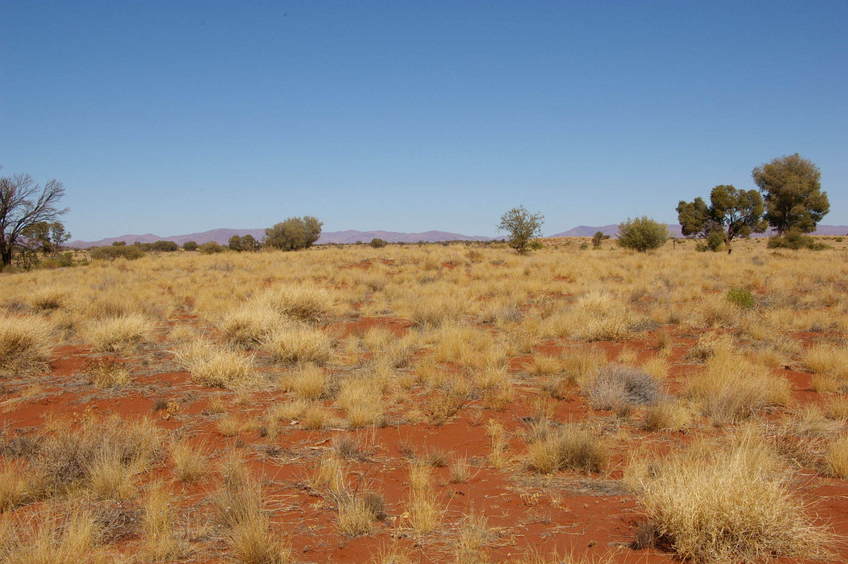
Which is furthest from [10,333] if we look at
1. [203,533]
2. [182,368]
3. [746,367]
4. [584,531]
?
[746,367]

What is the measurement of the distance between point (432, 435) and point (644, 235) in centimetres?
3328

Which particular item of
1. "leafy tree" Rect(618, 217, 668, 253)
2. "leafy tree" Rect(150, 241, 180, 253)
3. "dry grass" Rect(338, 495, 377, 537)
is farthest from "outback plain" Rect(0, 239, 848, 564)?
"leafy tree" Rect(150, 241, 180, 253)

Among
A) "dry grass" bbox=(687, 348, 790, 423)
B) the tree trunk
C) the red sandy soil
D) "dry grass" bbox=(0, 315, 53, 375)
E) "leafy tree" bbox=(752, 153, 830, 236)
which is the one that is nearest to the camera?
the red sandy soil

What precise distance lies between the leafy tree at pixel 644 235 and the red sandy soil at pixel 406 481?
94.2 feet

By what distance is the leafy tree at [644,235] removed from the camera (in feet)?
115

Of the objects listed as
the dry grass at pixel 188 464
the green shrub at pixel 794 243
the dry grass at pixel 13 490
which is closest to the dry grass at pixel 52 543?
the dry grass at pixel 13 490

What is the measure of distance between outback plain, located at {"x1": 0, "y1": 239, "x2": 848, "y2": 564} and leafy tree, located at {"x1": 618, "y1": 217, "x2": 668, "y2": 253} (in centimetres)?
2159

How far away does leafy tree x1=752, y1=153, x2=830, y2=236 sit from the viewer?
4897cm

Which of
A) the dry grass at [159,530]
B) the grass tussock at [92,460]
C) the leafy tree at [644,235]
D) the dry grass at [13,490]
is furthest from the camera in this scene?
the leafy tree at [644,235]

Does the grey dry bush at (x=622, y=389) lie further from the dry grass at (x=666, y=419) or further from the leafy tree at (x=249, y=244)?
the leafy tree at (x=249, y=244)

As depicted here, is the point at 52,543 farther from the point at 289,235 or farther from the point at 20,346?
the point at 289,235

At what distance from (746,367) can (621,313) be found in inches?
166

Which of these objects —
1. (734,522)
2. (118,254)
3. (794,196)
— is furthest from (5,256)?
(794,196)

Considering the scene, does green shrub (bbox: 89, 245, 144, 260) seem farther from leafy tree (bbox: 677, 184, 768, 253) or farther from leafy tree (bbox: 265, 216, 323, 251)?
leafy tree (bbox: 677, 184, 768, 253)
